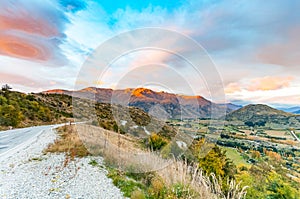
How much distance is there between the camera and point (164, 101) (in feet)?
45.2

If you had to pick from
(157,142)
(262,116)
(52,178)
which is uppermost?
(262,116)

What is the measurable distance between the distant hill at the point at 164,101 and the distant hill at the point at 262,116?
33572mm

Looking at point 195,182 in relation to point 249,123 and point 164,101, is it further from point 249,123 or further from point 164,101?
point 249,123

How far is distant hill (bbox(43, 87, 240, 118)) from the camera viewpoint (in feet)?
33.2

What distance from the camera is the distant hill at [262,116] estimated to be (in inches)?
1873

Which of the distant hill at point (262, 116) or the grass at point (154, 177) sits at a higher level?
the distant hill at point (262, 116)

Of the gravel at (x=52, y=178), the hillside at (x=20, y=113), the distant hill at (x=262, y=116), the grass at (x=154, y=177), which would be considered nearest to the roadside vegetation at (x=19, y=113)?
the hillside at (x=20, y=113)

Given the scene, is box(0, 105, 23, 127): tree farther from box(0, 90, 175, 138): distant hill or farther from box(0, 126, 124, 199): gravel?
box(0, 126, 124, 199): gravel

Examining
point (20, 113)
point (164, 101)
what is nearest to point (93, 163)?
point (164, 101)

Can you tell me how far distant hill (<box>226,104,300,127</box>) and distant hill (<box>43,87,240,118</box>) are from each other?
3357cm

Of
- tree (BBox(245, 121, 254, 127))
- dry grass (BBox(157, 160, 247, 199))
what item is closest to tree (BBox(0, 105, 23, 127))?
dry grass (BBox(157, 160, 247, 199))

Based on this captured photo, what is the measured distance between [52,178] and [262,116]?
54.5 m

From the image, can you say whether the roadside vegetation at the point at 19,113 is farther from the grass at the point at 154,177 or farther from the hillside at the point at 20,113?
the grass at the point at 154,177

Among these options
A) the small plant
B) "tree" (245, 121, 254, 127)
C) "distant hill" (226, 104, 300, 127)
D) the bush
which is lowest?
"tree" (245, 121, 254, 127)
